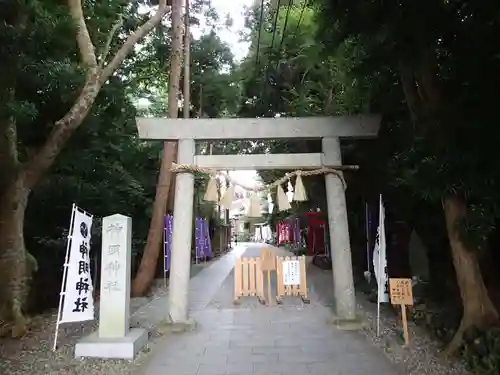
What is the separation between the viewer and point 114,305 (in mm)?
6684

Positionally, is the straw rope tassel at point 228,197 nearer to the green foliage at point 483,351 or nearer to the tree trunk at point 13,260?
the tree trunk at point 13,260

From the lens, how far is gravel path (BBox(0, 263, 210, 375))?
18.7 feet

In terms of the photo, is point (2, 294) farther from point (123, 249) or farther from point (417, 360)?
point (417, 360)

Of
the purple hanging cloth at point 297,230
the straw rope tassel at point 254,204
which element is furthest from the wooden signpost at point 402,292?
the purple hanging cloth at point 297,230

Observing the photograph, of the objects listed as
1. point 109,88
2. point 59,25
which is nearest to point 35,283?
point 109,88

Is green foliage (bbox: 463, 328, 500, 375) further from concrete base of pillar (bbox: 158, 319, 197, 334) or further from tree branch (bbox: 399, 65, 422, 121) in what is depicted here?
concrete base of pillar (bbox: 158, 319, 197, 334)

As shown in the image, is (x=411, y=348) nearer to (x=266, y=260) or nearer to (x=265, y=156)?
(x=265, y=156)

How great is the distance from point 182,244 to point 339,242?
9.46 ft

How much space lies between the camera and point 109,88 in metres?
10.1

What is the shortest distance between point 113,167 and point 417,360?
30.6ft

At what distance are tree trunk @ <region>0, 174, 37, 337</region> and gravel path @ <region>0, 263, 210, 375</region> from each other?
1.30 feet

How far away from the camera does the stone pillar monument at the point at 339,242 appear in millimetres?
8070

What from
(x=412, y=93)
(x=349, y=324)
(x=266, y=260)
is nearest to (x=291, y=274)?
(x=266, y=260)

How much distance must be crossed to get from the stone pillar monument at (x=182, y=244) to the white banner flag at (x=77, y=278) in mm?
1544
